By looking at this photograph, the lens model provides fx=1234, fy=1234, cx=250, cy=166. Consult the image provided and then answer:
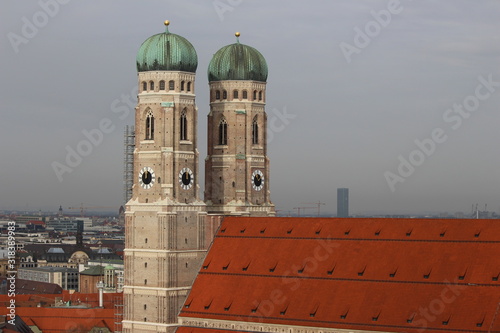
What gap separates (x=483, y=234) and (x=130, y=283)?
98.3 ft

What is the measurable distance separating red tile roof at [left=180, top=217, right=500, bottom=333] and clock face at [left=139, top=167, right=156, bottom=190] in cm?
739

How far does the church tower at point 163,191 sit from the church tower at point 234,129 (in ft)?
16.5

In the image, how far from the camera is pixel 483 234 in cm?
9169

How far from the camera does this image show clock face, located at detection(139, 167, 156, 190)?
335 ft

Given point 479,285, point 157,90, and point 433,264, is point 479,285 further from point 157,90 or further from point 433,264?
point 157,90

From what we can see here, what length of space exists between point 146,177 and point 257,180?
37.7 feet

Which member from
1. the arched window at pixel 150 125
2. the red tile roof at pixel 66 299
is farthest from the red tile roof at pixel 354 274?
the red tile roof at pixel 66 299

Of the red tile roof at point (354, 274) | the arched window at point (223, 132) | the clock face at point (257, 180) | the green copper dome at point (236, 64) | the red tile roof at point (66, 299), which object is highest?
the green copper dome at point (236, 64)

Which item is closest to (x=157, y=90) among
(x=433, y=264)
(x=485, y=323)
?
(x=433, y=264)

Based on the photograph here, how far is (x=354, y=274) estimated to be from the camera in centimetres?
9431

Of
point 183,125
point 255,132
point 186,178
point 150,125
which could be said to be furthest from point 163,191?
point 255,132

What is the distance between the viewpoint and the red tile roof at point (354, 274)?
88.7 meters

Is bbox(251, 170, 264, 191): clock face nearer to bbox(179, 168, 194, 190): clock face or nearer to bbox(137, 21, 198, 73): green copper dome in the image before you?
bbox(179, 168, 194, 190): clock face

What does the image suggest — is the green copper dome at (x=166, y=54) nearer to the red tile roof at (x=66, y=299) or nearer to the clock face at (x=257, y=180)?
the clock face at (x=257, y=180)
